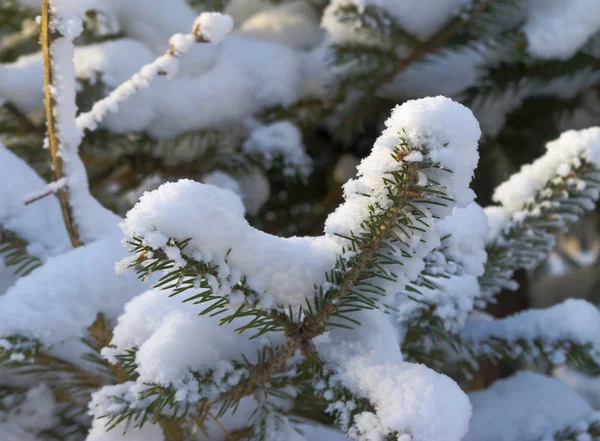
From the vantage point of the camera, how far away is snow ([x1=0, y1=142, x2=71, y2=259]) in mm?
631

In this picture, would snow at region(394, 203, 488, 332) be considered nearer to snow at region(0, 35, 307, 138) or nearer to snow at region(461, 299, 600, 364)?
snow at region(461, 299, 600, 364)

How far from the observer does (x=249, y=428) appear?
0.57 m

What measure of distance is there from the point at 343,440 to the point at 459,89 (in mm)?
753

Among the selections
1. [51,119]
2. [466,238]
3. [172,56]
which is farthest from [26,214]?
[466,238]

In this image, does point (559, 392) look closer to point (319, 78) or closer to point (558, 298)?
point (319, 78)

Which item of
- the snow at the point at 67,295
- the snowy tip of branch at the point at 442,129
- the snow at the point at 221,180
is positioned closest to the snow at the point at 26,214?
the snow at the point at 67,295

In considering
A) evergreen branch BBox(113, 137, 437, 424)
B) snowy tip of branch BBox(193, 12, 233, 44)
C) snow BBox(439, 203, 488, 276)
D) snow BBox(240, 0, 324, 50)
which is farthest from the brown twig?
snow BBox(240, 0, 324, 50)

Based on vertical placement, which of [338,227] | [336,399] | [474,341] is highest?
[338,227]

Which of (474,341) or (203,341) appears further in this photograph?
(474,341)

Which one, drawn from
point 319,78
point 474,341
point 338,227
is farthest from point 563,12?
point 338,227

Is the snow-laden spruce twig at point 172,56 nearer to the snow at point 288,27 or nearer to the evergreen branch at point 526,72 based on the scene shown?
the evergreen branch at point 526,72

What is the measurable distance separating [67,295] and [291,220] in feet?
2.47

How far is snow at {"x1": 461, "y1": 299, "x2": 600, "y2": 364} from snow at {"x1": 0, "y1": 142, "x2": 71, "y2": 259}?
49 cm

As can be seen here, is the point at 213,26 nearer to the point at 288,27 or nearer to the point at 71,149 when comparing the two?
the point at 71,149
